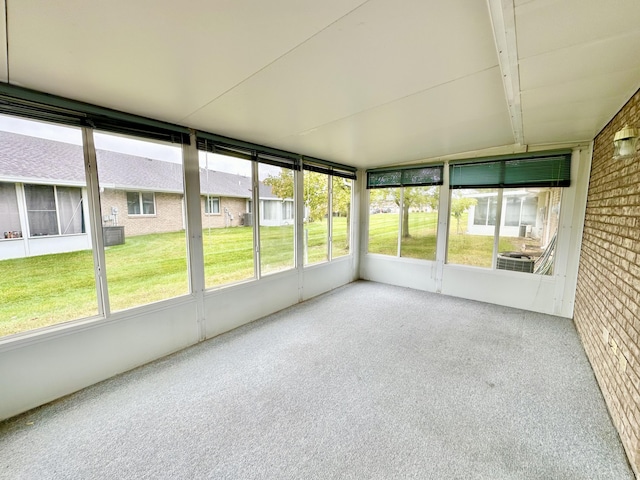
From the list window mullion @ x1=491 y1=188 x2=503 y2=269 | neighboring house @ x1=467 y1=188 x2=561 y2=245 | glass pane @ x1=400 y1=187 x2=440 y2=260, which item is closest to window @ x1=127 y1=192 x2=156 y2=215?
glass pane @ x1=400 y1=187 x2=440 y2=260

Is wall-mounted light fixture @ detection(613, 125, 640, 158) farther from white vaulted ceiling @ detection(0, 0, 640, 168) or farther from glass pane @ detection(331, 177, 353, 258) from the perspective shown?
glass pane @ detection(331, 177, 353, 258)

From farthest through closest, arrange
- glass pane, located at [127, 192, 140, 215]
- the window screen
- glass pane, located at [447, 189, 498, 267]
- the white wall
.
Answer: the window screen → glass pane, located at [447, 189, 498, 267] → the white wall → glass pane, located at [127, 192, 140, 215]

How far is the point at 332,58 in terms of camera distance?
148cm

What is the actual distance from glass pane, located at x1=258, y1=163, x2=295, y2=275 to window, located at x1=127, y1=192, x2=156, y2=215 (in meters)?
1.27

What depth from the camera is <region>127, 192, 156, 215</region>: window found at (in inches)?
95.3

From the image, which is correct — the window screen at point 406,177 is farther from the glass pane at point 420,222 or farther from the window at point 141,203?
the window at point 141,203

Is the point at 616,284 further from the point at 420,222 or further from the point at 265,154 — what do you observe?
the point at 265,154

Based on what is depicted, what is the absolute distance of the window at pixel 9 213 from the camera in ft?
6.03

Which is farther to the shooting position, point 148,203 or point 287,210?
point 287,210

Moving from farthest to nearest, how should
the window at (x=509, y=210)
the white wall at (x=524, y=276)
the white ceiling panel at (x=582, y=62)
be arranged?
the window at (x=509, y=210) → the white wall at (x=524, y=276) → the white ceiling panel at (x=582, y=62)

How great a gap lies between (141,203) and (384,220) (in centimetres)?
408

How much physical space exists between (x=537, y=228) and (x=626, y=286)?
227 cm

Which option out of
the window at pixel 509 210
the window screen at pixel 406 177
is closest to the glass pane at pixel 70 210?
the window screen at pixel 406 177

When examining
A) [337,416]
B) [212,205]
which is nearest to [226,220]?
[212,205]
